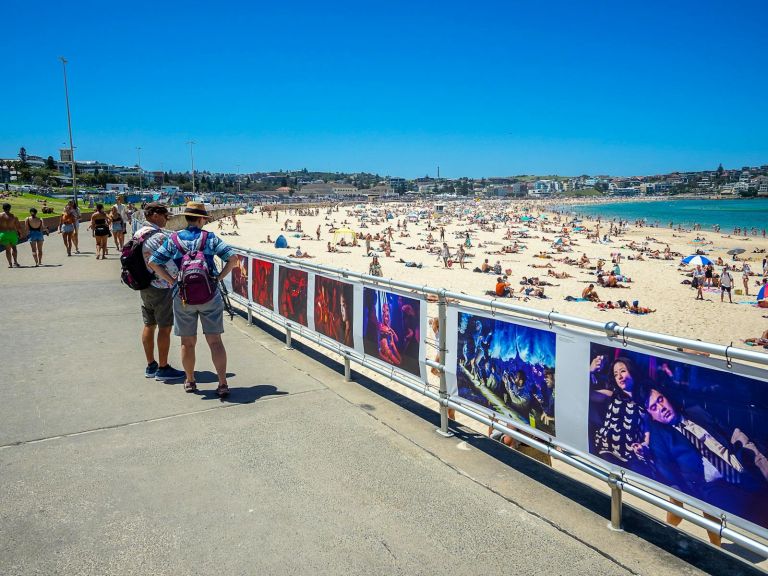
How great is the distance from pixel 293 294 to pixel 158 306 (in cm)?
176

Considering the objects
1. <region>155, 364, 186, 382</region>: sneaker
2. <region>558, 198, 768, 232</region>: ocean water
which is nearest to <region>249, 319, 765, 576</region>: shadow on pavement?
<region>155, 364, 186, 382</region>: sneaker

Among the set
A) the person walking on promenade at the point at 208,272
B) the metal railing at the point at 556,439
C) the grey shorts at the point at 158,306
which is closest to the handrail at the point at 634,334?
the metal railing at the point at 556,439

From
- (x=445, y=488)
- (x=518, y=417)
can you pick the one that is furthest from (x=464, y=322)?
(x=445, y=488)

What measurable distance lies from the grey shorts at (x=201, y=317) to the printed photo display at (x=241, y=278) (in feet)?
11.2

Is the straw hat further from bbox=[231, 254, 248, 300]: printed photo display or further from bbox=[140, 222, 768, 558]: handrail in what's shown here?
bbox=[231, 254, 248, 300]: printed photo display

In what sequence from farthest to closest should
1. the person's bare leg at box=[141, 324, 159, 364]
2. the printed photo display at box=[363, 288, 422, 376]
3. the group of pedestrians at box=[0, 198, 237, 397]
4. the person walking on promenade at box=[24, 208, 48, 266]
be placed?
the person walking on promenade at box=[24, 208, 48, 266], the person's bare leg at box=[141, 324, 159, 364], the group of pedestrians at box=[0, 198, 237, 397], the printed photo display at box=[363, 288, 422, 376]

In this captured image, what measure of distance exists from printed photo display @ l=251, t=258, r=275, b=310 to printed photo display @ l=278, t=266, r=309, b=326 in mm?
342

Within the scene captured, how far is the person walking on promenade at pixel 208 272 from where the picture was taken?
4.87 metres

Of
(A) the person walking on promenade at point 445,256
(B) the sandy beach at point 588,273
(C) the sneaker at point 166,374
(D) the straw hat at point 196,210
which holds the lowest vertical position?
(B) the sandy beach at point 588,273

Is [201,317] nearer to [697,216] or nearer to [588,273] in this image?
[588,273]

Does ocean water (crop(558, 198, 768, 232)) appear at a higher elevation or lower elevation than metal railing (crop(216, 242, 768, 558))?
lower

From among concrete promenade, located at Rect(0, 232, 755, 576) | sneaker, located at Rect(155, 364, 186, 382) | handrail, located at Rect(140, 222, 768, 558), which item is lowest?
concrete promenade, located at Rect(0, 232, 755, 576)

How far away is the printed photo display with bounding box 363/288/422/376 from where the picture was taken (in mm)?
4605

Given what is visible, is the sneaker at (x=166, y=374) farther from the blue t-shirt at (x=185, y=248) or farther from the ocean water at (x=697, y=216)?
the ocean water at (x=697, y=216)
